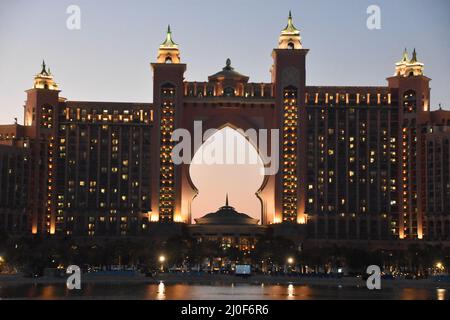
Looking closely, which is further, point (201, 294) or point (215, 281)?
point (215, 281)

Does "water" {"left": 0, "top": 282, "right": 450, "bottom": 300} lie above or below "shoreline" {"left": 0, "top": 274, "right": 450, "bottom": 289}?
above

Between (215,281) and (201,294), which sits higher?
(201,294)

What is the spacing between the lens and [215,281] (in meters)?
161

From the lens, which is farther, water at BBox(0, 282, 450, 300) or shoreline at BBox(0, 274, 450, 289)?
shoreline at BBox(0, 274, 450, 289)

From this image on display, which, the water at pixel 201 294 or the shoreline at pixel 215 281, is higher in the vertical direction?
the water at pixel 201 294

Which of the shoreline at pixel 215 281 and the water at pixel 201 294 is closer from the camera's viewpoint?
the water at pixel 201 294

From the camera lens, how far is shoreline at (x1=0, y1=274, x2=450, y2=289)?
143875mm

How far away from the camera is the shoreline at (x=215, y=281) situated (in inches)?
5664
